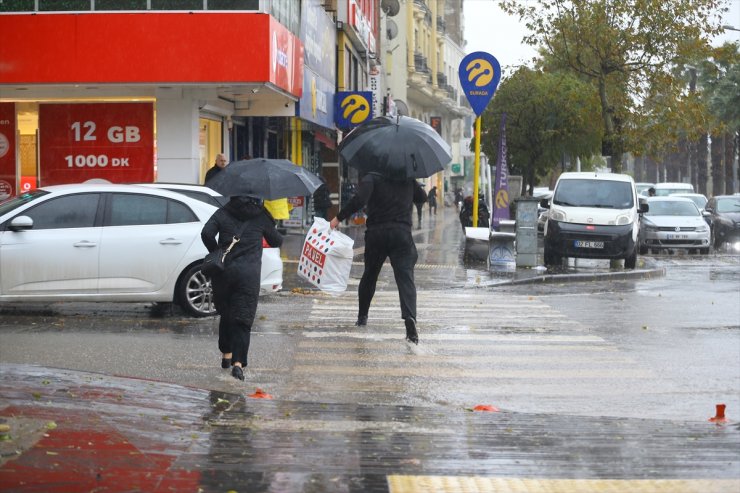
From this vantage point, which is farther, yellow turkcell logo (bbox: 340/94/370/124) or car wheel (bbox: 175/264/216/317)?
yellow turkcell logo (bbox: 340/94/370/124)

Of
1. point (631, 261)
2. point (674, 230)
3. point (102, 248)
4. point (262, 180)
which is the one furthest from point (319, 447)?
point (674, 230)

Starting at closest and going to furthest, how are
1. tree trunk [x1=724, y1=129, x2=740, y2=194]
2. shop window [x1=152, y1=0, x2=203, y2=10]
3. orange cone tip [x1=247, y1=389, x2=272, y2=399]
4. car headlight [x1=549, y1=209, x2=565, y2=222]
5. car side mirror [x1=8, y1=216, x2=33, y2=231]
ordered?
orange cone tip [x1=247, y1=389, x2=272, y2=399], car side mirror [x1=8, y1=216, x2=33, y2=231], shop window [x1=152, y1=0, x2=203, y2=10], car headlight [x1=549, y1=209, x2=565, y2=222], tree trunk [x1=724, y1=129, x2=740, y2=194]

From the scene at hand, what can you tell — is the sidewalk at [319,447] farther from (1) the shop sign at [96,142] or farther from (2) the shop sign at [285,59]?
(2) the shop sign at [285,59]

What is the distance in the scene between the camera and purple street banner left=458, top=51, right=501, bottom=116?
21.3 meters

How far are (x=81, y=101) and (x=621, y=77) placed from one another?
17.5m

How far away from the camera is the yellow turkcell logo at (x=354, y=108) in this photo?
37625 mm

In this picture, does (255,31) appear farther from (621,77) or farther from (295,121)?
(621,77)

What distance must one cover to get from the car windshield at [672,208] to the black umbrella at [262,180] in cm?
2482

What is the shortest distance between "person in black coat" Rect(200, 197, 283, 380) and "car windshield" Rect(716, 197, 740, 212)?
103 ft

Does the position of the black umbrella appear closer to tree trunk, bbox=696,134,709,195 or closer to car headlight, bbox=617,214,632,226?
car headlight, bbox=617,214,632,226

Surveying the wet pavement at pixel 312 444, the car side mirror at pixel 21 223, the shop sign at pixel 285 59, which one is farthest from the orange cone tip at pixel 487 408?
the shop sign at pixel 285 59

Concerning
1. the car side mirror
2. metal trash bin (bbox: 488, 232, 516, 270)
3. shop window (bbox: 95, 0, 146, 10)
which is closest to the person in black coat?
the car side mirror

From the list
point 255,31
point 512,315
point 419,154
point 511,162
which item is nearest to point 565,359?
point 419,154

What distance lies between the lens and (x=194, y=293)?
47.6 ft
